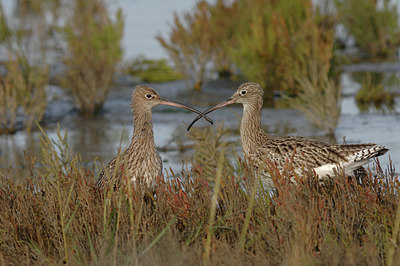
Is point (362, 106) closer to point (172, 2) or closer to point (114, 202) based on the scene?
point (114, 202)

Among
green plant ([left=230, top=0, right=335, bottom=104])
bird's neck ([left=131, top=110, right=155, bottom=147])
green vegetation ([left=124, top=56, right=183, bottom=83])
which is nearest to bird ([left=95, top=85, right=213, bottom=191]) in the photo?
bird's neck ([left=131, top=110, right=155, bottom=147])

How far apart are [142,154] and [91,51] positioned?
27.7 feet

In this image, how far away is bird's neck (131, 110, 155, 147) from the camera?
20.6ft

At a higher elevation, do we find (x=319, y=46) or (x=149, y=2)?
(x=149, y=2)

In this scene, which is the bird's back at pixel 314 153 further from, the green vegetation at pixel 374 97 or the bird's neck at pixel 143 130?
the green vegetation at pixel 374 97

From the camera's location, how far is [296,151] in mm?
6500

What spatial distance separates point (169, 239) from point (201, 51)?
1074 centimetres

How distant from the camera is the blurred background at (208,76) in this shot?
416 inches

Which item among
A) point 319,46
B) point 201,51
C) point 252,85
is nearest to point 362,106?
point 319,46

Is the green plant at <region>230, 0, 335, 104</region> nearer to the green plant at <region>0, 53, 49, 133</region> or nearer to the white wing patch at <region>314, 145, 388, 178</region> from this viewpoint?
the green plant at <region>0, 53, 49, 133</region>

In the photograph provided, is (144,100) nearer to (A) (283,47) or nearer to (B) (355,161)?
(B) (355,161)

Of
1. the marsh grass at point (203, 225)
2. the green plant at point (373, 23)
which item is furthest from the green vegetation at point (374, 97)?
the marsh grass at point (203, 225)

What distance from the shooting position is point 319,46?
502 inches

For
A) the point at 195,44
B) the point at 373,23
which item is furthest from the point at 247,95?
the point at 373,23
